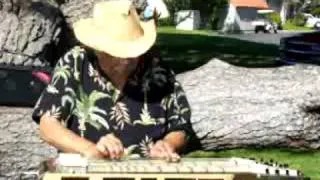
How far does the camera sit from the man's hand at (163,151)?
12.2ft

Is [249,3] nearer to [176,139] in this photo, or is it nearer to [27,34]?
[27,34]

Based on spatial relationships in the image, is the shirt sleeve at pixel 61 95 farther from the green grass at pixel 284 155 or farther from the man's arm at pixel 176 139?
the green grass at pixel 284 155

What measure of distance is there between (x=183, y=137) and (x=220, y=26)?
52878mm

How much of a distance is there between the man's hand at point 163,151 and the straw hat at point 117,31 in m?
0.42

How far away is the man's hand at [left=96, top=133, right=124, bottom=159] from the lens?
370 centimetres

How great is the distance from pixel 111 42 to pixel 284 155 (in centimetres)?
493

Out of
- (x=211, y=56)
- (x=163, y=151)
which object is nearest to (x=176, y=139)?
(x=163, y=151)

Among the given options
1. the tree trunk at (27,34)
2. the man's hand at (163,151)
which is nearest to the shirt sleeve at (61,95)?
the man's hand at (163,151)

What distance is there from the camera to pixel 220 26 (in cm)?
5675

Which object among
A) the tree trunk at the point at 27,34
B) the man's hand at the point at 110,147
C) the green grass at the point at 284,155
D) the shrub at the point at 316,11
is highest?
the man's hand at the point at 110,147

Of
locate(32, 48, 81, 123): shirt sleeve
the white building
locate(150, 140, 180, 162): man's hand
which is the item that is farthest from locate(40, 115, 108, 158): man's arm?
the white building

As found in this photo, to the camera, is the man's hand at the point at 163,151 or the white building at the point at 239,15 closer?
the man's hand at the point at 163,151

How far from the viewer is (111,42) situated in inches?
155

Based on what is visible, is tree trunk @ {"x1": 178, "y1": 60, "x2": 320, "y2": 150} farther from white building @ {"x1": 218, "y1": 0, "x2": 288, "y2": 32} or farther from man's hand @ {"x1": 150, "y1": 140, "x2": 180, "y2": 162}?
white building @ {"x1": 218, "y1": 0, "x2": 288, "y2": 32}
